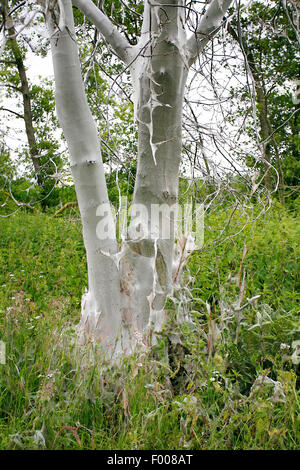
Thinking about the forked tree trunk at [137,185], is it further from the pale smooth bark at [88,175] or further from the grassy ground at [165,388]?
the grassy ground at [165,388]

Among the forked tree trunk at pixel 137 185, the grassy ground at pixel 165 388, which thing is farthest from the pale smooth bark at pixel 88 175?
the grassy ground at pixel 165 388

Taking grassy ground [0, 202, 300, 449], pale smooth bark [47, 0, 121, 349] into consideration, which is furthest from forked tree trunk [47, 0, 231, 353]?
grassy ground [0, 202, 300, 449]

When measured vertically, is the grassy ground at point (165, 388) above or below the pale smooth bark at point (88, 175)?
below

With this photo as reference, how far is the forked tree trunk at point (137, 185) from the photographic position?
293 cm

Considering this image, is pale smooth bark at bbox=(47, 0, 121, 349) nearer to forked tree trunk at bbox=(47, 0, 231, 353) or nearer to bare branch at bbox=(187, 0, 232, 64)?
forked tree trunk at bbox=(47, 0, 231, 353)

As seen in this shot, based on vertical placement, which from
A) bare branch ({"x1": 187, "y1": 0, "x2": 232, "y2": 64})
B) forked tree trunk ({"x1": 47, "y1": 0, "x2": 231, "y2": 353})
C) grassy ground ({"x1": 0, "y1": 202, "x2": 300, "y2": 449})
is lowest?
grassy ground ({"x1": 0, "y1": 202, "x2": 300, "y2": 449})

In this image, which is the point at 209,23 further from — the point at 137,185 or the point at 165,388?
the point at 165,388

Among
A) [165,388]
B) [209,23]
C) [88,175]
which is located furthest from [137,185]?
[165,388]

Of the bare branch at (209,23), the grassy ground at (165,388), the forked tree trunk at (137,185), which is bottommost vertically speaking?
the grassy ground at (165,388)

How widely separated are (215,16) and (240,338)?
2.37 meters

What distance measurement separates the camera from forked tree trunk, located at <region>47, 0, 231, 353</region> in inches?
115

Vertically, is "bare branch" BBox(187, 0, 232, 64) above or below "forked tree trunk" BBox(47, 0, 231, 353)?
above

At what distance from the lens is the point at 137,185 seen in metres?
3.14
